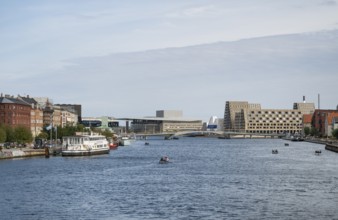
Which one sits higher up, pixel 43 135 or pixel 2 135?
pixel 2 135

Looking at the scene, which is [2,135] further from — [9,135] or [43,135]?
[43,135]

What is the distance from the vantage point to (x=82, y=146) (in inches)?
4574

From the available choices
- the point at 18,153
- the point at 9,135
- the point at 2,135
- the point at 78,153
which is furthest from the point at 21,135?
the point at 18,153

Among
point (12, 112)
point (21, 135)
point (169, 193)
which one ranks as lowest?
point (169, 193)

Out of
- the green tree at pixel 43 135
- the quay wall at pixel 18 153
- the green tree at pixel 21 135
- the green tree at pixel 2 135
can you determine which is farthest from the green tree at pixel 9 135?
the green tree at pixel 43 135

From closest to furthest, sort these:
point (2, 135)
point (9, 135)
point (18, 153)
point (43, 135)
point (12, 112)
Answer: point (18, 153)
point (2, 135)
point (9, 135)
point (12, 112)
point (43, 135)

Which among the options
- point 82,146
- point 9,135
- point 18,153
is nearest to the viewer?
point 18,153

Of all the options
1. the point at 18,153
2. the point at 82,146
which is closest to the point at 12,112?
the point at 82,146

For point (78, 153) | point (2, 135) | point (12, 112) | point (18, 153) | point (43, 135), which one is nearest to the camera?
point (18, 153)

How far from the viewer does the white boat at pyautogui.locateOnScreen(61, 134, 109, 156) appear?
114 metres

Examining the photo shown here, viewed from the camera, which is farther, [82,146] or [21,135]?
[21,135]

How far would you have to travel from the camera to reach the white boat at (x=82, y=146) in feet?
372

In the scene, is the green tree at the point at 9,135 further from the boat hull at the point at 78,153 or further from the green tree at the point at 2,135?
the boat hull at the point at 78,153

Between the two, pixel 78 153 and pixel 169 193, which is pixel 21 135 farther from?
pixel 169 193
